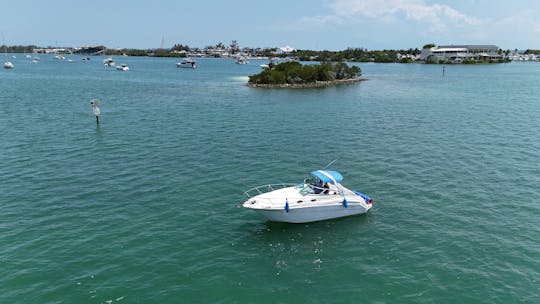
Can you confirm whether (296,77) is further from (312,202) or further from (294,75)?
(312,202)

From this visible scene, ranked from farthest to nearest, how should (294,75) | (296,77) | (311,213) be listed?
(294,75), (296,77), (311,213)

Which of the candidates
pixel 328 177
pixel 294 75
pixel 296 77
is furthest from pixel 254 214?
pixel 294 75

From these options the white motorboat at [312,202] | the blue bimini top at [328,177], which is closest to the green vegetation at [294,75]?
the blue bimini top at [328,177]

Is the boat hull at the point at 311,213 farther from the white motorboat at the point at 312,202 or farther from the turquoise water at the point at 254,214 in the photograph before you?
the turquoise water at the point at 254,214

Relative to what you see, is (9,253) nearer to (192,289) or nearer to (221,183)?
(192,289)

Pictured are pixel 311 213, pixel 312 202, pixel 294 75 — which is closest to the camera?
pixel 312 202

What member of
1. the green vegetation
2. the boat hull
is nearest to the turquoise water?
the boat hull
